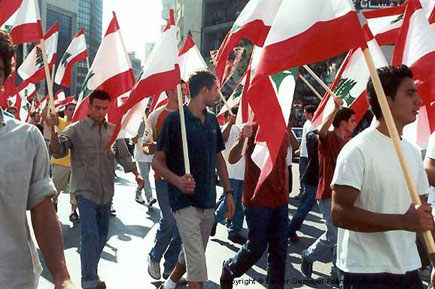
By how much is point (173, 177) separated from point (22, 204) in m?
2.20

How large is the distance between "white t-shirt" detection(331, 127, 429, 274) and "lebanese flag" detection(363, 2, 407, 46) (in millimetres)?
3092

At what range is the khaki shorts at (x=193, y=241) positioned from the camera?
4.14 metres

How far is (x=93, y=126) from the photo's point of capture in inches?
195

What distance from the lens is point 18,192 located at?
1.96m

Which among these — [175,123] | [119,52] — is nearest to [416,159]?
[175,123]

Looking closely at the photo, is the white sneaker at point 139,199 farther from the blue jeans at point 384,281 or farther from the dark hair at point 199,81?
the blue jeans at point 384,281

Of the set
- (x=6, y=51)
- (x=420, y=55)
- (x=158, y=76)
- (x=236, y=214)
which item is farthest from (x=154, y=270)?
(x=6, y=51)

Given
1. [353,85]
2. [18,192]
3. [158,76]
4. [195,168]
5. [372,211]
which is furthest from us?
[353,85]

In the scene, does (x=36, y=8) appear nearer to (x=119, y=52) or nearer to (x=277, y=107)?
(x=119, y=52)

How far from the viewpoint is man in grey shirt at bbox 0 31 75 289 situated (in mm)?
1938

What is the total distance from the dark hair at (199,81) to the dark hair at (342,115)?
1490 millimetres

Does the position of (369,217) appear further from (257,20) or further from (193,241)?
(257,20)

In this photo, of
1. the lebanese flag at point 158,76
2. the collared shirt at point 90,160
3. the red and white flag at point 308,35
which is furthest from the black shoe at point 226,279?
the red and white flag at point 308,35

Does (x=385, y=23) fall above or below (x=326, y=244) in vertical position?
above
